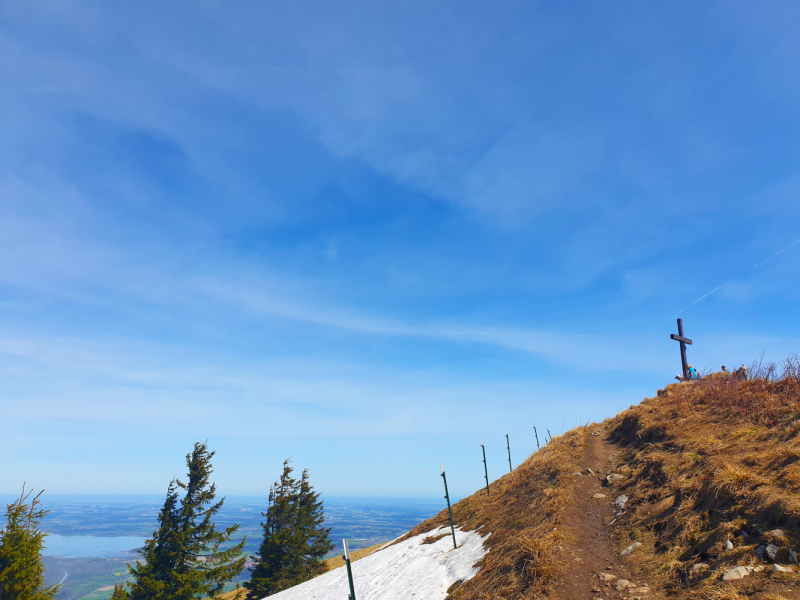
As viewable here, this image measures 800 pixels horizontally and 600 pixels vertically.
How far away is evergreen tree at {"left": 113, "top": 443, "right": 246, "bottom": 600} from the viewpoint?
94.8ft

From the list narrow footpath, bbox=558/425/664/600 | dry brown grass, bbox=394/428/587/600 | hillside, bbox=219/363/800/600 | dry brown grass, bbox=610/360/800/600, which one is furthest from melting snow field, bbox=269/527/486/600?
dry brown grass, bbox=610/360/800/600

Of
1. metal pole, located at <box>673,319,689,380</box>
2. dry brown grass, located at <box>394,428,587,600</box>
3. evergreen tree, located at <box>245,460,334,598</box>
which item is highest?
metal pole, located at <box>673,319,689,380</box>

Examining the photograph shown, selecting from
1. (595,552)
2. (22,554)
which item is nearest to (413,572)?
(595,552)

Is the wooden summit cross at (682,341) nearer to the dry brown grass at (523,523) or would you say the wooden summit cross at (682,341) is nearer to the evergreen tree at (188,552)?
the dry brown grass at (523,523)

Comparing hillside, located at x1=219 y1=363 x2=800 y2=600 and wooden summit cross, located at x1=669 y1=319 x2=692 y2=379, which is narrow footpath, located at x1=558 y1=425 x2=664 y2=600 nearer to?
hillside, located at x1=219 y1=363 x2=800 y2=600

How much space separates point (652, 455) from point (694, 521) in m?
5.94

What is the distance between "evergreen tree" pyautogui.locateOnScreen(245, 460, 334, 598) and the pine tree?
21.6 metres

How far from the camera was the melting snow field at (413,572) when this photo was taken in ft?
51.3

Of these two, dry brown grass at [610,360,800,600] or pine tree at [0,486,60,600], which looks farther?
pine tree at [0,486,60,600]

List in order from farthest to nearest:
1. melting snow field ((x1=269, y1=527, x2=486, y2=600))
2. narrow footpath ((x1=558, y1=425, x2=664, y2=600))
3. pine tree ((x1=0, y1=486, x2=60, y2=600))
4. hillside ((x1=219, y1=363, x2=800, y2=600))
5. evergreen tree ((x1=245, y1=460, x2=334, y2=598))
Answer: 1. evergreen tree ((x1=245, y1=460, x2=334, y2=598))
2. pine tree ((x1=0, y1=486, x2=60, y2=600))
3. melting snow field ((x1=269, y1=527, x2=486, y2=600))
4. narrow footpath ((x1=558, y1=425, x2=664, y2=600))
5. hillside ((x1=219, y1=363, x2=800, y2=600))

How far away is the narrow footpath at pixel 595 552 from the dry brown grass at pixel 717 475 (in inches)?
29.0

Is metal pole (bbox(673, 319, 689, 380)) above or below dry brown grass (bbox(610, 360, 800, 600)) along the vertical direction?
above

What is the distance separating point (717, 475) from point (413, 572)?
40.1 feet

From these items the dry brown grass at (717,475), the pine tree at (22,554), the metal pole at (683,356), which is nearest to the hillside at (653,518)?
the dry brown grass at (717,475)
